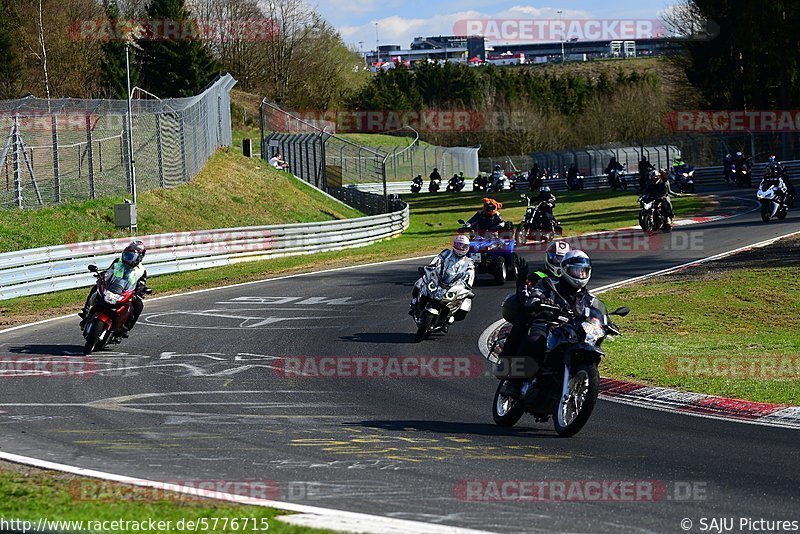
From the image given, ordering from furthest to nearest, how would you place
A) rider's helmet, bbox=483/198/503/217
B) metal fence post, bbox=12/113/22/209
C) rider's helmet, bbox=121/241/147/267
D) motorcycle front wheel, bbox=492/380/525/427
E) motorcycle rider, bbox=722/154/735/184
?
1. motorcycle rider, bbox=722/154/735/184
2. metal fence post, bbox=12/113/22/209
3. rider's helmet, bbox=483/198/503/217
4. rider's helmet, bbox=121/241/147/267
5. motorcycle front wheel, bbox=492/380/525/427

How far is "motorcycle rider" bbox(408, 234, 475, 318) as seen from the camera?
16.8 m

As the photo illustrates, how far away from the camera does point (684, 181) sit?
4769cm

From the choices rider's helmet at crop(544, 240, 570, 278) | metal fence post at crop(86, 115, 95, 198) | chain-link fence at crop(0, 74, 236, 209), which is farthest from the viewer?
metal fence post at crop(86, 115, 95, 198)

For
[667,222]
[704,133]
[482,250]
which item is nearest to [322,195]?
[667,222]

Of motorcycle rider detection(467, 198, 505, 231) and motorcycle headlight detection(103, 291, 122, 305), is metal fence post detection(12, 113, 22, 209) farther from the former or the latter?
motorcycle headlight detection(103, 291, 122, 305)

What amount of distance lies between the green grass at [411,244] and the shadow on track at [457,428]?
Result: 1025 cm

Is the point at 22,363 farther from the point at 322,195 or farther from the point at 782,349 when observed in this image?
the point at 322,195

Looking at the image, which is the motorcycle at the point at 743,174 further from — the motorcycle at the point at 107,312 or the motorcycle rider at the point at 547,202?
the motorcycle at the point at 107,312

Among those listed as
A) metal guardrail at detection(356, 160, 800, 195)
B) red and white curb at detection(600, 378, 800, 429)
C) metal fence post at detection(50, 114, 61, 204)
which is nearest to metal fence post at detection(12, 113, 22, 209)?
metal fence post at detection(50, 114, 61, 204)

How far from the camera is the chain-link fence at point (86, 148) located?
28531 mm

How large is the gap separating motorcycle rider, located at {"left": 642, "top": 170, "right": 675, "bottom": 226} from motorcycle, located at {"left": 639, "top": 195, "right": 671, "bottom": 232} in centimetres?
8

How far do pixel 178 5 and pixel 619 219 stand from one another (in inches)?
1411

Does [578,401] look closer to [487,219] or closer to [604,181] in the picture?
[487,219]

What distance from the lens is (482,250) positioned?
2347cm
